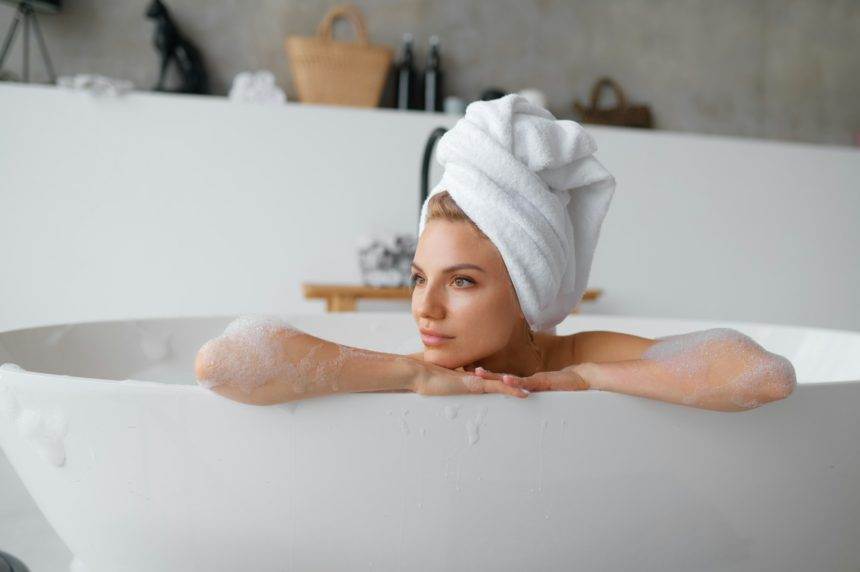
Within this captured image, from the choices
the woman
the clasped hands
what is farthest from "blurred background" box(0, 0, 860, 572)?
the clasped hands

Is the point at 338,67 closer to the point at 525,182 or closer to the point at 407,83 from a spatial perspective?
the point at 407,83

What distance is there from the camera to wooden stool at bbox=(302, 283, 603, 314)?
302 cm

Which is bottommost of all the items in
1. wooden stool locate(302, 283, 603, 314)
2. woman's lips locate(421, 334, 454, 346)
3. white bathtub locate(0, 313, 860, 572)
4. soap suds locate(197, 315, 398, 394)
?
wooden stool locate(302, 283, 603, 314)

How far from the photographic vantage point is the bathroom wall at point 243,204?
3.02 meters

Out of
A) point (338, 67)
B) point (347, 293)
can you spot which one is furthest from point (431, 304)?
point (338, 67)

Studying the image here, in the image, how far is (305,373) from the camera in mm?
846

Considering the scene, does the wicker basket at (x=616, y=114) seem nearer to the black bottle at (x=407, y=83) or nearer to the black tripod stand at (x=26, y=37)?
the black bottle at (x=407, y=83)

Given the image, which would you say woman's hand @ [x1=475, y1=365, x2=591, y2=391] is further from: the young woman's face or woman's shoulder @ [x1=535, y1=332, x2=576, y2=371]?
woman's shoulder @ [x1=535, y1=332, x2=576, y2=371]

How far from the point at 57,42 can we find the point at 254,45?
794 millimetres

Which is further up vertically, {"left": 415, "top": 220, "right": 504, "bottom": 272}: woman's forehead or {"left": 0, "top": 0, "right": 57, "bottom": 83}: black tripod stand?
{"left": 0, "top": 0, "right": 57, "bottom": 83}: black tripod stand

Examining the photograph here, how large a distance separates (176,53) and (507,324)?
2801mm

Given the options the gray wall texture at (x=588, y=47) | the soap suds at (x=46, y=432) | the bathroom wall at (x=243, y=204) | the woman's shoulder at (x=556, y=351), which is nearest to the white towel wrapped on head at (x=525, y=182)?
the woman's shoulder at (x=556, y=351)

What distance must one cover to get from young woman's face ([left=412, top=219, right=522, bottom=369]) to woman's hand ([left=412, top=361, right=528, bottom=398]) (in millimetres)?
159

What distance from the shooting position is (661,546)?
3.26ft
